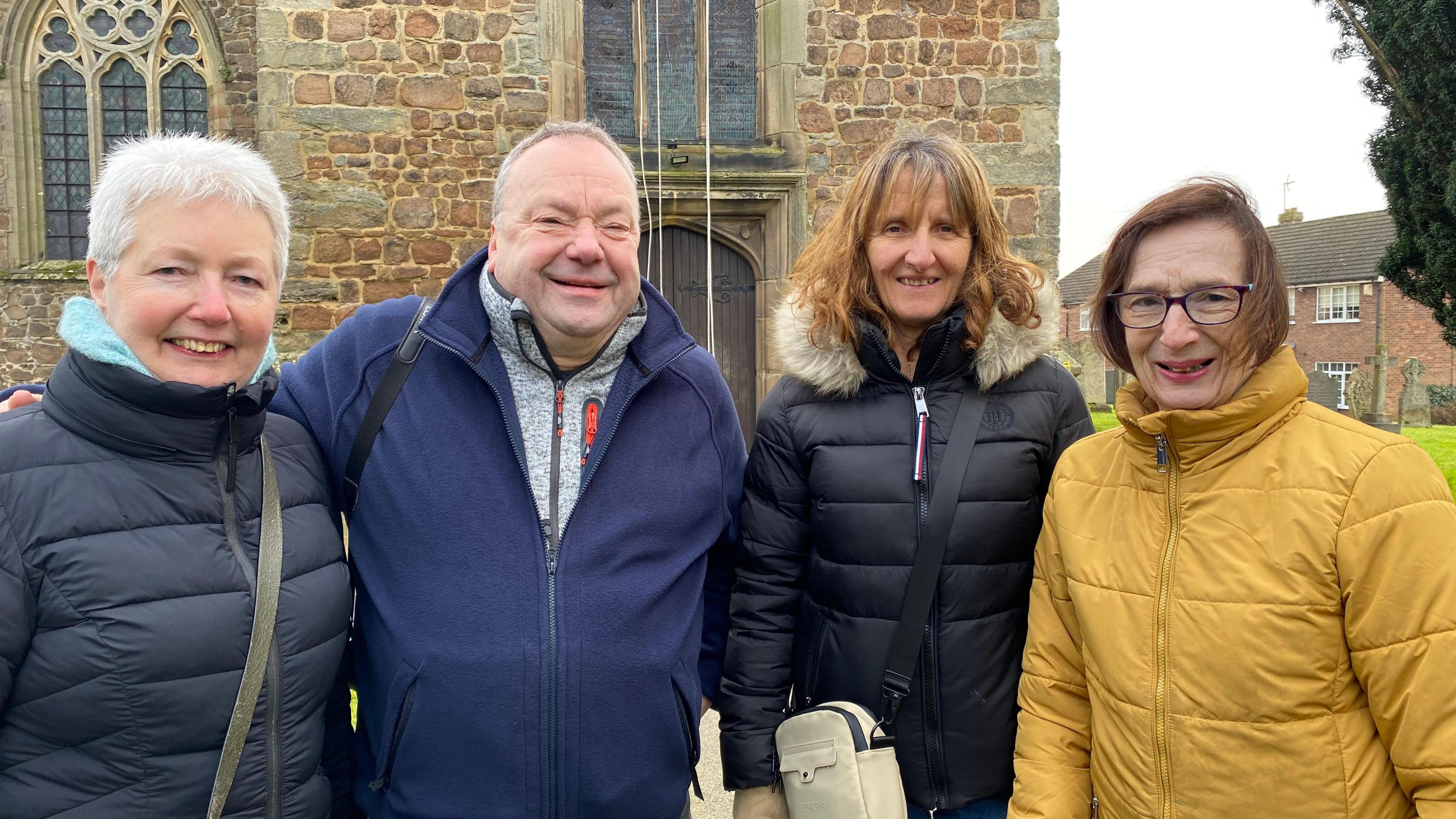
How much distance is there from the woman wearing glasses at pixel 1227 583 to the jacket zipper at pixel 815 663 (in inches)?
18.2

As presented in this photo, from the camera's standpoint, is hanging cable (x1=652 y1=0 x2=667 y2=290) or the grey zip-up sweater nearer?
the grey zip-up sweater

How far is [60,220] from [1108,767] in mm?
12080

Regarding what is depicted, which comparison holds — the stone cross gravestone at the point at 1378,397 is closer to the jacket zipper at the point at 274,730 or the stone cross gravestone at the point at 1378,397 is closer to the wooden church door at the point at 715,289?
the wooden church door at the point at 715,289

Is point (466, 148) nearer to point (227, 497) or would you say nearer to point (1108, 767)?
point (227, 497)

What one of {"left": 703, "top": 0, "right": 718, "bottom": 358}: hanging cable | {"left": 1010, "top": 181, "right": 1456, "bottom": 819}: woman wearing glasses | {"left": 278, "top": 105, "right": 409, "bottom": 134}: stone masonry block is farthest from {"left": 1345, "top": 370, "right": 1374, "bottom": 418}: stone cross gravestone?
{"left": 1010, "top": 181, "right": 1456, "bottom": 819}: woman wearing glasses

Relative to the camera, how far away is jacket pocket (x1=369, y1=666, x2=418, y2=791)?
1.96 meters

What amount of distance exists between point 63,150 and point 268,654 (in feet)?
36.9

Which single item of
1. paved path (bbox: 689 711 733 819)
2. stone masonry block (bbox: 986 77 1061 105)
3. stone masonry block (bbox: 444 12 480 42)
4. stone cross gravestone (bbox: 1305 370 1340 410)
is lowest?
paved path (bbox: 689 711 733 819)

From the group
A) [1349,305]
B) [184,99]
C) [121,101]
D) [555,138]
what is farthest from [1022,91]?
[1349,305]

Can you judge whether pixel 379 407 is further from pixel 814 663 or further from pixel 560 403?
pixel 814 663

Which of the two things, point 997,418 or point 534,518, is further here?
point 997,418

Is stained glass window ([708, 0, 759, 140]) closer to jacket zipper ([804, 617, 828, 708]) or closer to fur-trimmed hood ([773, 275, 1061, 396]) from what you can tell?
fur-trimmed hood ([773, 275, 1061, 396])

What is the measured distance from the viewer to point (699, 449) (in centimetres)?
231

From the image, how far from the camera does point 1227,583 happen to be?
1.63 meters
